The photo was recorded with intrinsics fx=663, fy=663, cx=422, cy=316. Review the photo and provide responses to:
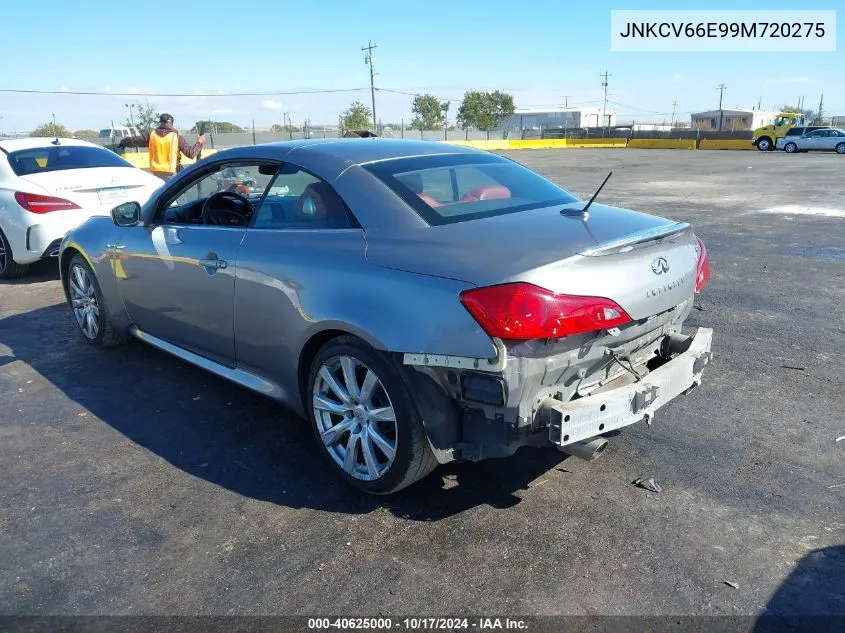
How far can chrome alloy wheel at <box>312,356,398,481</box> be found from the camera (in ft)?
9.78

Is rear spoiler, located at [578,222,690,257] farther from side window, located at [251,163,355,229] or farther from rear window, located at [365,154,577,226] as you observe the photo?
side window, located at [251,163,355,229]

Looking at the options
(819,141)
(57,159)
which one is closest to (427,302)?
(57,159)

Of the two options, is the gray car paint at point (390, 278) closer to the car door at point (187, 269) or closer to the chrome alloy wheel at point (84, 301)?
the car door at point (187, 269)

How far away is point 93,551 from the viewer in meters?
2.81

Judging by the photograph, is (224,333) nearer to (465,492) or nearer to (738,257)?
(465,492)

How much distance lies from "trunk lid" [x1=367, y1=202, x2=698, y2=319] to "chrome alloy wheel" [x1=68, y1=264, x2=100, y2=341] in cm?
320

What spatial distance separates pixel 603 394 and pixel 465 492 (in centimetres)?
87

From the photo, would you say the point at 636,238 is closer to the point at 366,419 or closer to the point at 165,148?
the point at 366,419

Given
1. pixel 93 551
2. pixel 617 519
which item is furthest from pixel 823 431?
pixel 93 551

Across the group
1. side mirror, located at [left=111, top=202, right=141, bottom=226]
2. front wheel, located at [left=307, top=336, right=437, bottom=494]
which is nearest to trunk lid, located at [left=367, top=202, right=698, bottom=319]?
front wheel, located at [left=307, top=336, right=437, bottom=494]

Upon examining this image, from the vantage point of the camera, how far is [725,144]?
1780 inches

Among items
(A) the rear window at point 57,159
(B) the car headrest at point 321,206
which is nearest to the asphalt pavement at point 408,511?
(B) the car headrest at point 321,206

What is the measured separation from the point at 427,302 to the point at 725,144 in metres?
48.7

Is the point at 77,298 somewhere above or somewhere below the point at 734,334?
above
